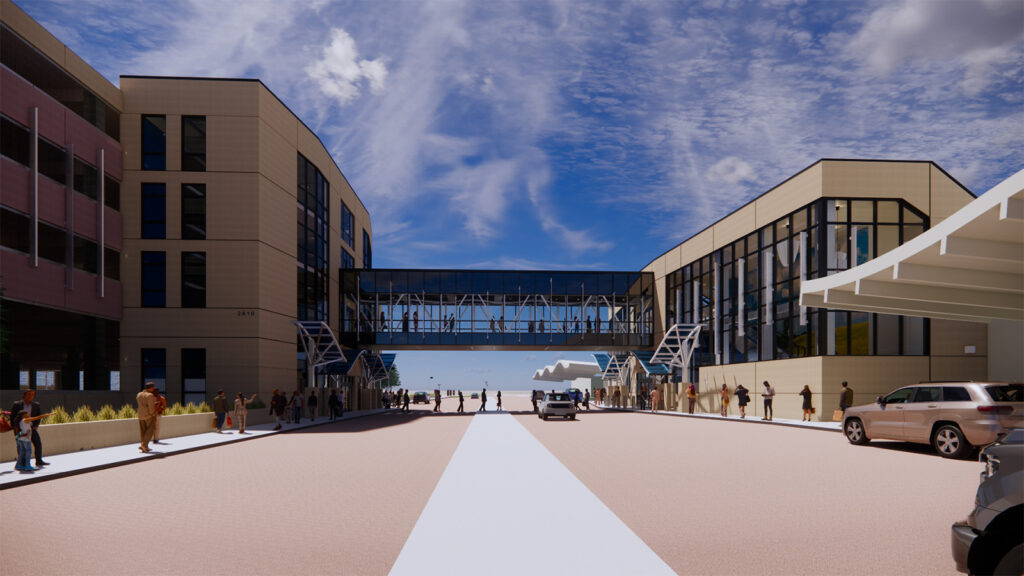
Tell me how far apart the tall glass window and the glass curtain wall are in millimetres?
24190

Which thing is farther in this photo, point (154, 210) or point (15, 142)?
point (154, 210)

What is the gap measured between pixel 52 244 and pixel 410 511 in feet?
98.6

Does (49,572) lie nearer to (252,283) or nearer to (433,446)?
(433,446)

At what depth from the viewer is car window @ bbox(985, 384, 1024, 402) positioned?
15.2m

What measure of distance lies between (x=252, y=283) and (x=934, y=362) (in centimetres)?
3012

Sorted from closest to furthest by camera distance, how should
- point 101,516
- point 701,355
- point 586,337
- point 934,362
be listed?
point 101,516
point 934,362
point 701,355
point 586,337

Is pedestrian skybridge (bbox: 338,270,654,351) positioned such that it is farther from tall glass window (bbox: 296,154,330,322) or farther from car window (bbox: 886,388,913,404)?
car window (bbox: 886,388,913,404)

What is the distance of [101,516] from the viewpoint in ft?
29.6

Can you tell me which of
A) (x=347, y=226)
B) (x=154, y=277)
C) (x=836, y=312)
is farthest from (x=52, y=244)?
(x=836, y=312)

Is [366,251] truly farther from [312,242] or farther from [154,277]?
[154,277]

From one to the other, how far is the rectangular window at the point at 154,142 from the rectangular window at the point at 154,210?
956 millimetres

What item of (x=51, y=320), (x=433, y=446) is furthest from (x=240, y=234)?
(x=433, y=446)

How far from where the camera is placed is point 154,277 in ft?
112

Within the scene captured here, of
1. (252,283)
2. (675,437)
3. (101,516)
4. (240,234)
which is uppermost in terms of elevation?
(240,234)
